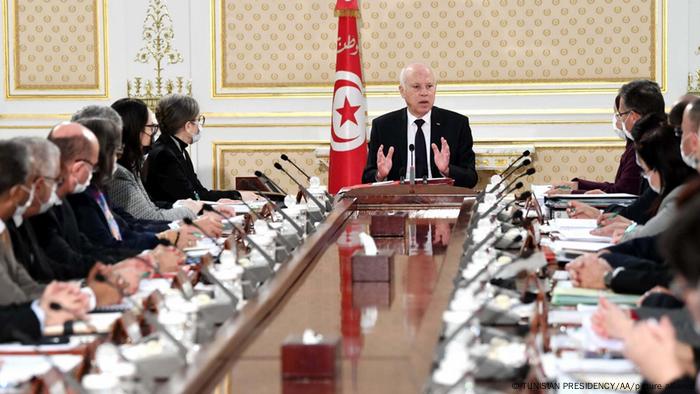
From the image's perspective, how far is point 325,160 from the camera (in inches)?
331

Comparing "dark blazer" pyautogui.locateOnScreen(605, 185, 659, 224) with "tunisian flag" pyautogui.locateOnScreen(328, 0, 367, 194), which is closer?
"dark blazer" pyautogui.locateOnScreen(605, 185, 659, 224)

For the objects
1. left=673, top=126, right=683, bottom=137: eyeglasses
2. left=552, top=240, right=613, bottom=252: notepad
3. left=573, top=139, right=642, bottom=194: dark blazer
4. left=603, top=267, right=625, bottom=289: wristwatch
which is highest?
left=673, top=126, right=683, bottom=137: eyeglasses

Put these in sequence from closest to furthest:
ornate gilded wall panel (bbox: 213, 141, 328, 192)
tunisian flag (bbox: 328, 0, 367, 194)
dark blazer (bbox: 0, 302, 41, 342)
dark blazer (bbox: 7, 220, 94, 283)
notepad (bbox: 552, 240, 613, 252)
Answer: dark blazer (bbox: 0, 302, 41, 342)
dark blazer (bbox: 7, 220, 94, 283)
notepad (bbox: 552, 240, 613, 252)
tunisian flag (bbox: 328, 0, 367, 194)
ornate gilded wall panel (bbox: 213, 141, 328, 192)

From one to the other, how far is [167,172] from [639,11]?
12.5 ft

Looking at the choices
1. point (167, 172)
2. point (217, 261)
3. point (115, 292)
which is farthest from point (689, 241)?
point (167, 172)

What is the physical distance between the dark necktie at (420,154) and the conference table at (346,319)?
6.23 feet

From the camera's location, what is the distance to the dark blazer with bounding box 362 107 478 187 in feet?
22.0

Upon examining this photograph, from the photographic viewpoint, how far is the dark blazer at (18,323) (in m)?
2.71

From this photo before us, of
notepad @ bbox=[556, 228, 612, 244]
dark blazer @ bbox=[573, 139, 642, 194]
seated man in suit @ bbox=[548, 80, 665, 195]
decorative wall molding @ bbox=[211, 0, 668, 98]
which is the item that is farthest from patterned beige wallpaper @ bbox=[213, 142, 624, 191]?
notepad @ bbox=[556, 228, 612, 244]

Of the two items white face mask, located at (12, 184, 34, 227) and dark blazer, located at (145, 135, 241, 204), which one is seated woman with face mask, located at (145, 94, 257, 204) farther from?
white face mask, located at (12, 184, 34, 227)

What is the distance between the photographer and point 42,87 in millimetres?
8641

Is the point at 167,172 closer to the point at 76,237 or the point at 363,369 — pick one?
the point at 76,237

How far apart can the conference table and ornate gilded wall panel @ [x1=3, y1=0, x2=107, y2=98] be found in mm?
4446

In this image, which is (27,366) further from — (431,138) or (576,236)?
(431,138)
